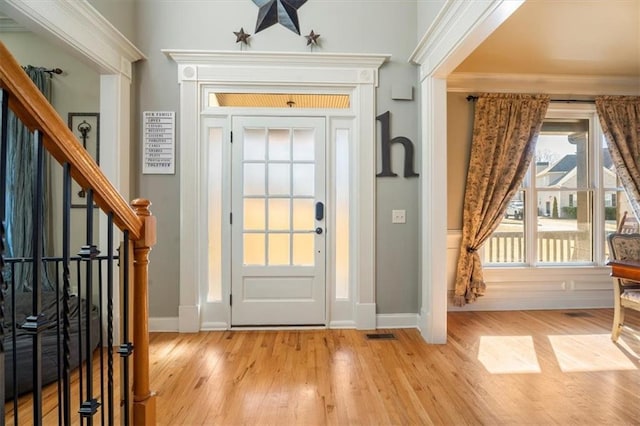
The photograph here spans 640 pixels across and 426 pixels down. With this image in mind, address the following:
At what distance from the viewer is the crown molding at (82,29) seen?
1.92 m

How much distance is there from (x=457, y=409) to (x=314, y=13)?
326cm

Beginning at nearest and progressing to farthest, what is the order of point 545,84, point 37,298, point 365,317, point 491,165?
point 37,298, point 365,317, point 491,165, point 545,84

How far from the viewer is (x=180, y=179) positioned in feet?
9.77

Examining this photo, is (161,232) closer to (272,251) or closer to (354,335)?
(272,251)

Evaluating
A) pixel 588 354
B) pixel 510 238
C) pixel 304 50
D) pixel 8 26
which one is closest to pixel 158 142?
pixel 304 50

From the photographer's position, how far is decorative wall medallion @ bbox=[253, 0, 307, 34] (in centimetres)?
297

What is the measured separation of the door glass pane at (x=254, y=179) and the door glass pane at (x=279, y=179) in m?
0.08

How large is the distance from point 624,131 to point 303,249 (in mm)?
3770

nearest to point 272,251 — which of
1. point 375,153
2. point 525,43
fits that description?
point 375,153

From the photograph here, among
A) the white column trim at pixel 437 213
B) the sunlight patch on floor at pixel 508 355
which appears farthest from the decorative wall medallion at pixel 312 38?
the sunlight patch on floor at pixel 508 355

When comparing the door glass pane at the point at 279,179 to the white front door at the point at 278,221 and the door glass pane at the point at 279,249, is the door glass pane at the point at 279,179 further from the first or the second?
the door glass pane at the point at 279,249

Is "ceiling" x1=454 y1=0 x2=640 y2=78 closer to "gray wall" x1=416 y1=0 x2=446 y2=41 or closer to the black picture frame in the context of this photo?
"gray wall" x1=416 y1=0 x2=446 y2=41

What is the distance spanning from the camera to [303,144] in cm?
307

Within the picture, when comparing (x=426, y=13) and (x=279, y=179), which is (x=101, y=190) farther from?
(x=426, y=13)
